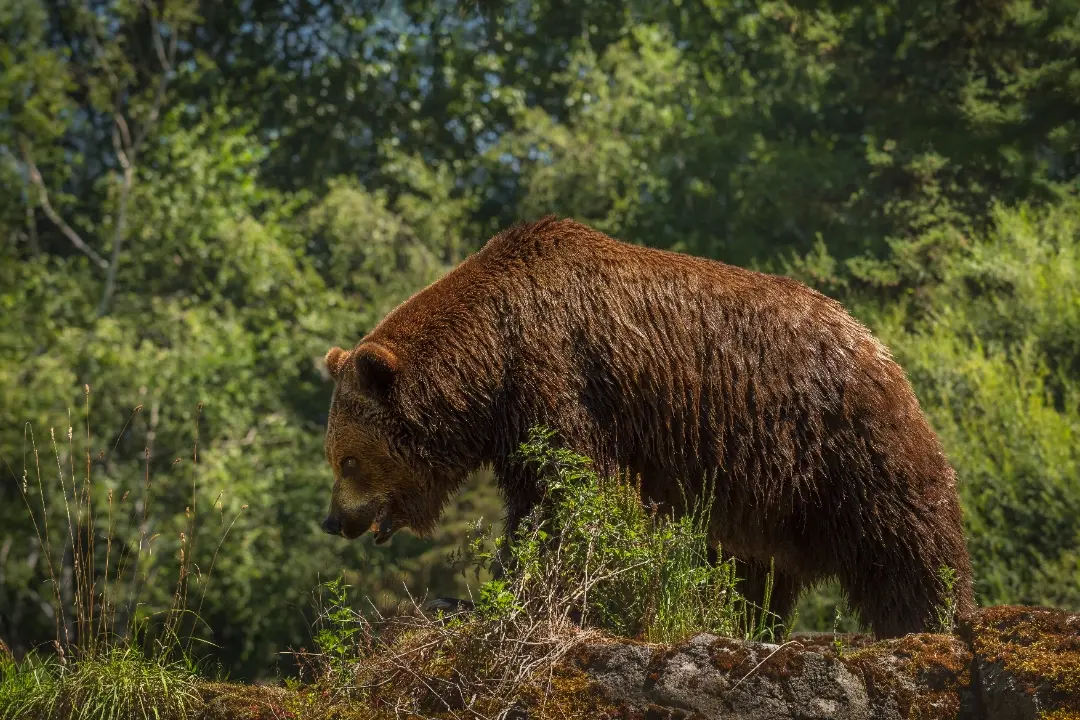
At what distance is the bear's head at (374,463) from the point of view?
654 cm

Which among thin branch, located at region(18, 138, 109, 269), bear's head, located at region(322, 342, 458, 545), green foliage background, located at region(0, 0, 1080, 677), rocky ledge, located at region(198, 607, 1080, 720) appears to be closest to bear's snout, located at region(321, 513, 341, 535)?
bear's head, located at region(322, 342, 458, 545)

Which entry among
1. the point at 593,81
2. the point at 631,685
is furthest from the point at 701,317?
the point at 593,81

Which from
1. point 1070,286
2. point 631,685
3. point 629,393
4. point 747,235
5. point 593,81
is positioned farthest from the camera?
point 593,81

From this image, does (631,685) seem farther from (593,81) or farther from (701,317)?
(593,81)

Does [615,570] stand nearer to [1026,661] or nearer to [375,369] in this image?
[1026,661]

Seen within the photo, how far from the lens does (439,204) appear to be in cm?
2506

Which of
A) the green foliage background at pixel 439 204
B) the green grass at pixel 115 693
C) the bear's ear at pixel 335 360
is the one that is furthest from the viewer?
the green foliage background at pixel 439 204

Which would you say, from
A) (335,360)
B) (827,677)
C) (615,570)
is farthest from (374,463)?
(827,677)

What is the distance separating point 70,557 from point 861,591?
17430 millimetres

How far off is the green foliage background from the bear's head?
9277 mm

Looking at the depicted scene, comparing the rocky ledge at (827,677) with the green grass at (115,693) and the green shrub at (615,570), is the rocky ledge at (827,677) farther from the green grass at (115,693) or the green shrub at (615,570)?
the green grass at (115,693)

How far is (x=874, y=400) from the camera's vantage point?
6.14 metres

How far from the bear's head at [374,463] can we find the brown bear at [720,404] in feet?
0.35

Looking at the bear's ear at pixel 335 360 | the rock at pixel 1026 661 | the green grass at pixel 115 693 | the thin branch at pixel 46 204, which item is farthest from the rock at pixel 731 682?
the thin branch at pixel 46 204
